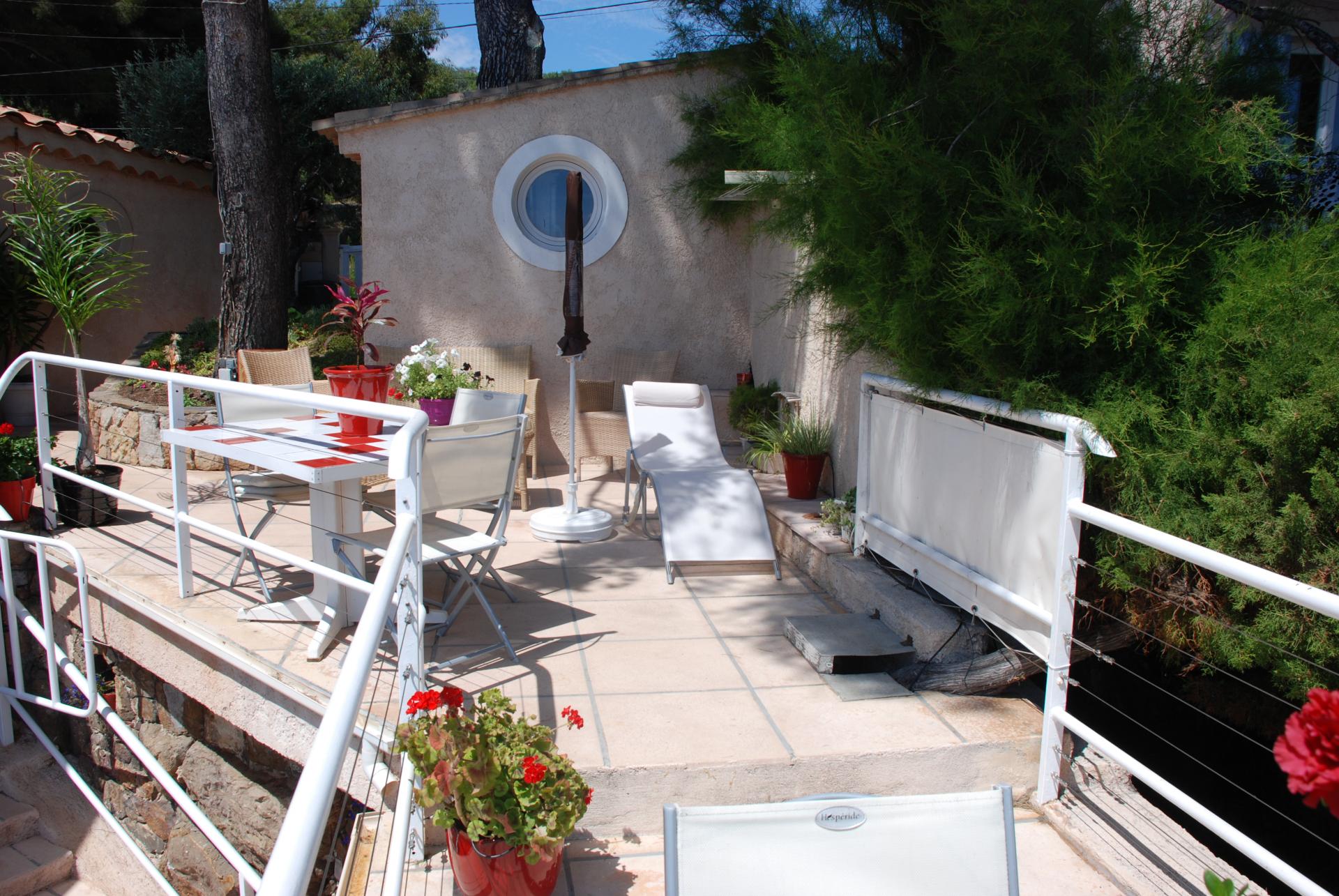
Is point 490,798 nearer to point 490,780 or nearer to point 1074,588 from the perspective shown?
point 490,780

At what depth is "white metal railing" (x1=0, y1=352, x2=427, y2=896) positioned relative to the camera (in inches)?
43.4

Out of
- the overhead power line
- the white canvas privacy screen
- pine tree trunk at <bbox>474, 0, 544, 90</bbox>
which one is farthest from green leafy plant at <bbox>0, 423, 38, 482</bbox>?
the overhead power line

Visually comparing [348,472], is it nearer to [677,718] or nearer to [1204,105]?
[677,718]

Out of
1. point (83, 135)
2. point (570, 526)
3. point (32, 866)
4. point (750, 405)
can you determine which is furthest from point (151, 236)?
point (32, 866)

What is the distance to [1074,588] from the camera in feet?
9.11

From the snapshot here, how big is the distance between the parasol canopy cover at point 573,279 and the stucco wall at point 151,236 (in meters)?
5.99

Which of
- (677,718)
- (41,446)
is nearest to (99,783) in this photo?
(41,446)

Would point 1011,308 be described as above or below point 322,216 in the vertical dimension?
below

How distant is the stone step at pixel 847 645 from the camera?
11.4ft

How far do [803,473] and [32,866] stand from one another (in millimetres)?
4437

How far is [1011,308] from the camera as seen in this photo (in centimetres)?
299

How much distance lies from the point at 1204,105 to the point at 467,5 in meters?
17.0

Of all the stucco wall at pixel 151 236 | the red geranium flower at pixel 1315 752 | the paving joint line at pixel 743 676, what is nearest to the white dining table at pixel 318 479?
the paving joint line at pixel 743 676

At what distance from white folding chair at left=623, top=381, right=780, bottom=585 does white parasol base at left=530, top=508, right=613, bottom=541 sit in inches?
9.4
